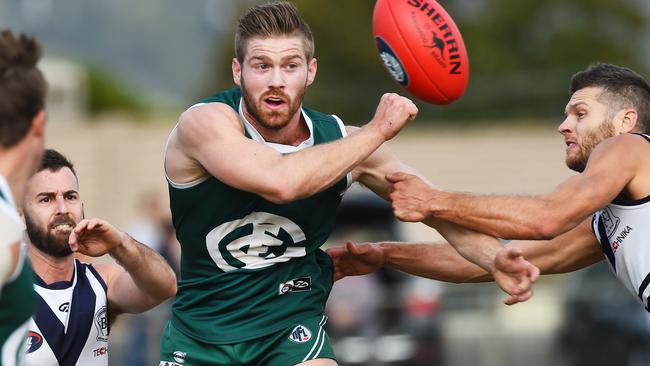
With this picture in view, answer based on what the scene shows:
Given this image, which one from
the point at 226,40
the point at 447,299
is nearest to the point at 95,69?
the point at 226,40

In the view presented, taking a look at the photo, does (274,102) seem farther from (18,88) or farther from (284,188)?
(18,88)

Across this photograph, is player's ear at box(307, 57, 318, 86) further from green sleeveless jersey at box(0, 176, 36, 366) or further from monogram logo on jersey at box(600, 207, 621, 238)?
green sleeveless jersey at box(0, 176, 36, 366)

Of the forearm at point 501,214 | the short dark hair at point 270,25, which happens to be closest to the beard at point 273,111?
the short dark hair at point 270,25

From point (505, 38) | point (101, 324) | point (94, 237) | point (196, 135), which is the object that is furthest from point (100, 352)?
point (505, 38)

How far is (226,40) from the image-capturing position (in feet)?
142

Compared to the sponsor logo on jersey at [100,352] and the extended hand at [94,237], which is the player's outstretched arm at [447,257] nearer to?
the sponsor logo on jersey at [100,352]

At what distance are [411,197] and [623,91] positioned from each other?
49.1 inches

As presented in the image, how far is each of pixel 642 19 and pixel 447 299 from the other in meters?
31.1

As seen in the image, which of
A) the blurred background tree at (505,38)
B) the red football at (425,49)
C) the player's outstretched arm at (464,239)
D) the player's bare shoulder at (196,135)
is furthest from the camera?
the blurred background tree at (505,38)

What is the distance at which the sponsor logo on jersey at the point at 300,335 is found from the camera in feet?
19.8

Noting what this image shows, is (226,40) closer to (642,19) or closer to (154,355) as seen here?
(642,19)

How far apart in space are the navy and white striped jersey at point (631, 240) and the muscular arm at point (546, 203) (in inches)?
6.2

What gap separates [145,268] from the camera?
6.00m

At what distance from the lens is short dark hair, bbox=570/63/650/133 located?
6.25m
